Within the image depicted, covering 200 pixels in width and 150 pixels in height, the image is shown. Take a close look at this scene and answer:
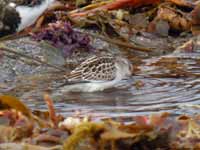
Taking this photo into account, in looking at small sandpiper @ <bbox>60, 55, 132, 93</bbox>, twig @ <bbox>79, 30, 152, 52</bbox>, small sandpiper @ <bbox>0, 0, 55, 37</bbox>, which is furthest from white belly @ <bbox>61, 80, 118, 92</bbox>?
small sandpiper @ <bbox>0, 0, 55, 37</bbox>

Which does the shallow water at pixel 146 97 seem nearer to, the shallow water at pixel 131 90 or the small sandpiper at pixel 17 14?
the shallow water at pixel 131 90

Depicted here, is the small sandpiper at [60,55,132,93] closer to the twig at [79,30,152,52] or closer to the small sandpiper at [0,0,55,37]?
the twig at [79,30,152,52]

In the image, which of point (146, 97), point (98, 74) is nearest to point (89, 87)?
point (98, 74)

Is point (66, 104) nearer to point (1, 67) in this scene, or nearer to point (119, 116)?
point (119, 116)

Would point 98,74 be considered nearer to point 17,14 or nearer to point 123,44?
point 123,44

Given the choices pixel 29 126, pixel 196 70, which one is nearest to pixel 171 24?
pixel 196 70

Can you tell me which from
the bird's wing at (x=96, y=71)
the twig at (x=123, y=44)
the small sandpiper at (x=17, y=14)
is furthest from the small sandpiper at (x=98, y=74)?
the small sandpiper at (x=17, y=14)
